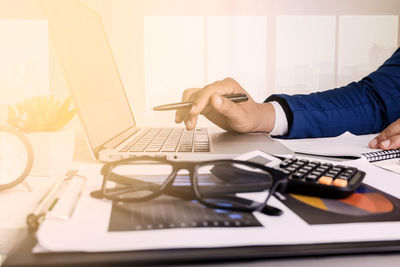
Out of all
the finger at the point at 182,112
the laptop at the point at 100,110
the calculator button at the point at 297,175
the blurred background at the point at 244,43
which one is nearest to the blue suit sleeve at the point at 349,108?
the laptop at the point at 100,110

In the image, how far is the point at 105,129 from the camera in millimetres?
668

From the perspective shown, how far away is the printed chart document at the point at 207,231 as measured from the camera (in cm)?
25

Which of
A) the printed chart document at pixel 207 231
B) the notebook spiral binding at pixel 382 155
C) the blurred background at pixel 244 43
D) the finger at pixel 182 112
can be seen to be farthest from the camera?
the blurred background at pixel 244 43

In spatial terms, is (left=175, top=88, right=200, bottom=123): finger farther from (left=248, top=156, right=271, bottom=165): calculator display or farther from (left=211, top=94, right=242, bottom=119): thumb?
(left=248, top=156, right=271, bottom=165): calculator display

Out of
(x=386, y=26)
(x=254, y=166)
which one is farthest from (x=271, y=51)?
(x=254, y=166)

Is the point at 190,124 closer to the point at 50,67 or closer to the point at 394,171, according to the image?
the point at 394,171

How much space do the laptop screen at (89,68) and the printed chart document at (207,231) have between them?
0.27 meters

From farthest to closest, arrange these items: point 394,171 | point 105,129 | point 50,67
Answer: point 50,67 → point 105,129 → point 394,171

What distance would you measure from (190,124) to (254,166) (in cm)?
38

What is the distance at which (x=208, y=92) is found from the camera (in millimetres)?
715

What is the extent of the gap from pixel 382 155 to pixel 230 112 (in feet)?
1.02

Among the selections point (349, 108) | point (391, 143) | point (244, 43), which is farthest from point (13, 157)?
point (244, 43)

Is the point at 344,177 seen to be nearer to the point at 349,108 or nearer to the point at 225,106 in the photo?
the point at 225,106

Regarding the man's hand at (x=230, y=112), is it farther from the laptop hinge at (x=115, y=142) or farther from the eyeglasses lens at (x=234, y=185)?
the eyeglasses lens at (x=234, y=185)
